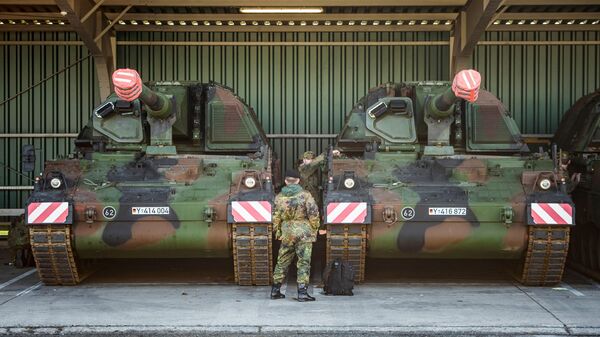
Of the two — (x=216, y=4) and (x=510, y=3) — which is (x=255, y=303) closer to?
(x=216, y=4)

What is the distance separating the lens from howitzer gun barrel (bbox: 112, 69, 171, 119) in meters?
10.2

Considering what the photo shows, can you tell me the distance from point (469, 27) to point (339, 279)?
7226mm

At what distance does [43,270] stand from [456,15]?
943 centimetres

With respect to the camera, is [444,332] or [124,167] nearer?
[444,332]

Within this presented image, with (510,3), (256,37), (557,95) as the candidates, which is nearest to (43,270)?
(256,37)

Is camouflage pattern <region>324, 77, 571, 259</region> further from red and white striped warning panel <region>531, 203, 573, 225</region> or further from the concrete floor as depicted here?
the concrete floor

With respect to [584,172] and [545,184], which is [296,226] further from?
[584,172]

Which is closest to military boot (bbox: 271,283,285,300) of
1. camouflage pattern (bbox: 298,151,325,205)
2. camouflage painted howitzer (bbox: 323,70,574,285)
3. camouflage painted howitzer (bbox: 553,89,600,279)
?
→ camouflage painted howitzer (bbox: 323,70,574,285)

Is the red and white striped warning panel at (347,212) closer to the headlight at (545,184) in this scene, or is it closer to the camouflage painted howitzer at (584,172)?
the headlight at (545,184)

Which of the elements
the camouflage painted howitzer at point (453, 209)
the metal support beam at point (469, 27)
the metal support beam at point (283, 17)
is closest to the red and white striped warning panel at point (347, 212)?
the camouflage painted howitzer at point (453, 209)

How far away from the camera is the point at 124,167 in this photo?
36.8ft

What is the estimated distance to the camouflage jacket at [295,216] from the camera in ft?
32.0

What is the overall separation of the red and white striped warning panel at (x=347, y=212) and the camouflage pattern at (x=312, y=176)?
246 centimetres

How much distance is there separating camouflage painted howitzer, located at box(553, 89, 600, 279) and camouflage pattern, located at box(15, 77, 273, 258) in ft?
14.7
